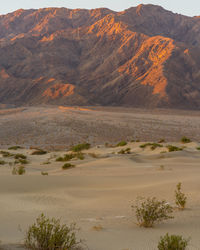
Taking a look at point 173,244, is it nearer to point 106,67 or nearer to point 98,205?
point 98,205

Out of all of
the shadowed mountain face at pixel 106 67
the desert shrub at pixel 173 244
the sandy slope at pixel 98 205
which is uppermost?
the shadowed mountain face at pixel 106 67

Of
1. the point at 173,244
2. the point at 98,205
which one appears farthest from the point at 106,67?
the point at 173,244

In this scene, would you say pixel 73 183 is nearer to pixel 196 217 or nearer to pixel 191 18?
pixel 196 217

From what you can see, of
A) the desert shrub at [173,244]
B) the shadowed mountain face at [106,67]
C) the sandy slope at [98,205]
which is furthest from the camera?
the shadowed mountain face at [106,67]

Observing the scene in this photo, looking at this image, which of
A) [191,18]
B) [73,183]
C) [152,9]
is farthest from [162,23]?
[73,183]

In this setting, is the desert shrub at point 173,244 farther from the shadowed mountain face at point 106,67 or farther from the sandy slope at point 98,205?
the shadowed mountain face at point 106,67

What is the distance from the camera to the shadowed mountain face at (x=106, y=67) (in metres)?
84.6

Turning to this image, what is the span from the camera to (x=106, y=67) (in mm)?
99125

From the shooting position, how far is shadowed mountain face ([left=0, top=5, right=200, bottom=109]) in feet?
278

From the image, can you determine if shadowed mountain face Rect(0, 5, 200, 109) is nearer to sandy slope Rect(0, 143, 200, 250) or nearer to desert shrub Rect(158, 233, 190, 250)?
sandy slope Rect(0, 143, 200, 250)

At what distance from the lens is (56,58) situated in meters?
108

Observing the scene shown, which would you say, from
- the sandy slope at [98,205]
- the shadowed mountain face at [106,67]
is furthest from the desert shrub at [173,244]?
the shadowed mountain face at [106,67]

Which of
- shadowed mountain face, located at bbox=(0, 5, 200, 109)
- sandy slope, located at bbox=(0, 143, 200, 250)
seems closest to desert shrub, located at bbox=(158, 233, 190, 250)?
sandy slope, located at bbox=(0, 143, 200, 250)

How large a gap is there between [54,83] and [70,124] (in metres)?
53.4
